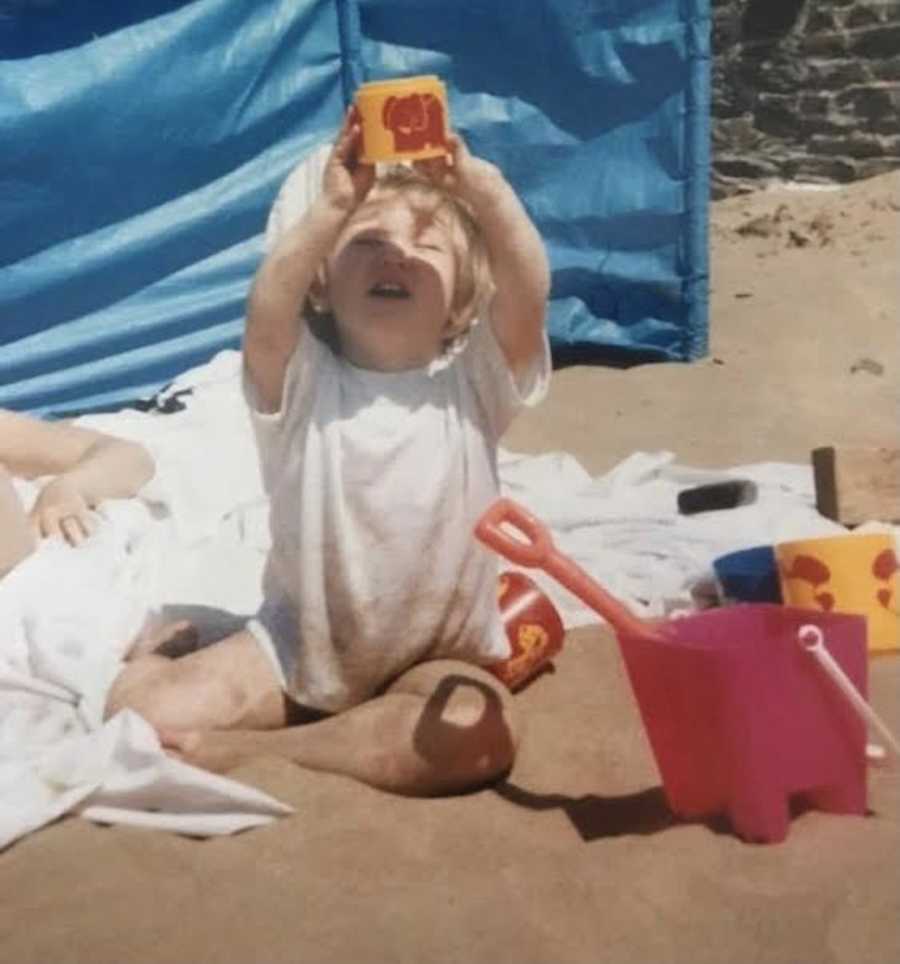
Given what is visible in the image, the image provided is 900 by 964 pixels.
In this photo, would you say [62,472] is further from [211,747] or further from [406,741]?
[406,741]

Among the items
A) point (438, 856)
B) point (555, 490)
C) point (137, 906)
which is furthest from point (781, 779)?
point (555, 490)

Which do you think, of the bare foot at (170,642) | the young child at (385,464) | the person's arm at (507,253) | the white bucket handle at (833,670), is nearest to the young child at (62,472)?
the bare foot at (170,642)

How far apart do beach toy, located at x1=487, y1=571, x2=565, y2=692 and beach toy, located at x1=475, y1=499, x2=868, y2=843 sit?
391 millimetres

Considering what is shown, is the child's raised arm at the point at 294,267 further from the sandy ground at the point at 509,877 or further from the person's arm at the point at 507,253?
the sandy ground at the point at 509,877

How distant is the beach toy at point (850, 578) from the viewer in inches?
89.1

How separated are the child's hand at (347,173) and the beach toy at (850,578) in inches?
33.1

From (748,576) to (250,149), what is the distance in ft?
5.87

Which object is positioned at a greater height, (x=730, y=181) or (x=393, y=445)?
(x=393, y=445)

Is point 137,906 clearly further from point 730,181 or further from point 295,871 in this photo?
point 730,181

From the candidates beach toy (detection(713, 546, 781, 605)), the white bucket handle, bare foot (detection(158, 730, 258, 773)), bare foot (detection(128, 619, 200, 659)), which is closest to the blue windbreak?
bare foot (detection(128, 619, 200, 659))

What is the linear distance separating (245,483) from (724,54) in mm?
3671

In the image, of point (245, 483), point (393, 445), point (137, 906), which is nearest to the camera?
point (137, 906)

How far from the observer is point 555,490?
3025 millimetres

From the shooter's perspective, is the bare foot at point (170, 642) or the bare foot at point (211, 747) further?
the bare foot at point (170, 642)
